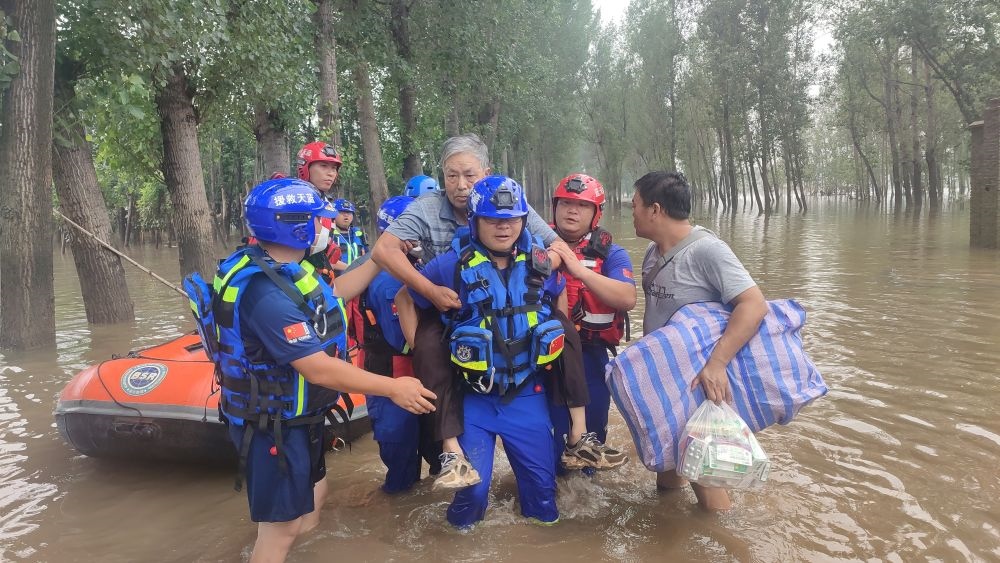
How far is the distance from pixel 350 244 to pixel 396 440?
2722 mm

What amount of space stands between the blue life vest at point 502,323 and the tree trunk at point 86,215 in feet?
24.6

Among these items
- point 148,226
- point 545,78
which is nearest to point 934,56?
point 545,78

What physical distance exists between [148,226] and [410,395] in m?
43.7

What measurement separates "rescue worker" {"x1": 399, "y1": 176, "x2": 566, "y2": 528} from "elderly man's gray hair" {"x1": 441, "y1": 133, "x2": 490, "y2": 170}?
1.66ft

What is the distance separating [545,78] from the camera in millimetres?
26891

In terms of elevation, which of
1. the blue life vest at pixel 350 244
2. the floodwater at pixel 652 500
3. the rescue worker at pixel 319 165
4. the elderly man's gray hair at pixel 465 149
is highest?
the rescue worker at pixel 319 165

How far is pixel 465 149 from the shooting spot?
12.0 feet

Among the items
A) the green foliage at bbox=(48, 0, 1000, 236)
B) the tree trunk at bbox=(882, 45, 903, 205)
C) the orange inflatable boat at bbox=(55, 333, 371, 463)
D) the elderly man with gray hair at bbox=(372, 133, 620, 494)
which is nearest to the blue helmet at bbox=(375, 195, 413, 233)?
the elderly man with gray hair at bbox=(372, 133, 620, 494)

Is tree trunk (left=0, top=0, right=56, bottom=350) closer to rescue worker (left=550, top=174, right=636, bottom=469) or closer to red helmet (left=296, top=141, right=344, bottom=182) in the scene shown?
red helmet (left=296, top=141, right=344, bottom=182)

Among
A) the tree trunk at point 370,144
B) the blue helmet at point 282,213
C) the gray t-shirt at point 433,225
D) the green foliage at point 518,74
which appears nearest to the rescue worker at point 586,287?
the gray t-shirt at point 433,225

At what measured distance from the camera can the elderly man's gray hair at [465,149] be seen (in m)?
3.63

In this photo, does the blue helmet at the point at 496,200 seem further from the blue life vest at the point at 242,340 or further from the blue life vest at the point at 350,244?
the blue life vest at the point at 350,244

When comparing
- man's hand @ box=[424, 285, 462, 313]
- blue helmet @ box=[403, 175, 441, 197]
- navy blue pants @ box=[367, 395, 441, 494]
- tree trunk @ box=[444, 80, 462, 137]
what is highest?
tree trunk @ box=[444, 80, 462, 137]

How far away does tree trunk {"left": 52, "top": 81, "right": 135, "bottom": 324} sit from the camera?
8.29 m
